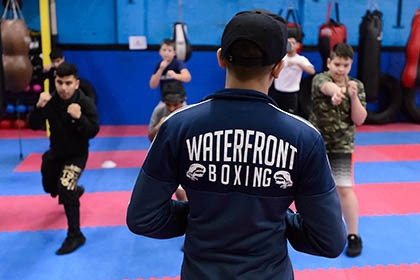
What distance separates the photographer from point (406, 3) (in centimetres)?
891

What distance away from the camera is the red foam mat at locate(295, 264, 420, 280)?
334 cm

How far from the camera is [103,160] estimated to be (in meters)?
6.34

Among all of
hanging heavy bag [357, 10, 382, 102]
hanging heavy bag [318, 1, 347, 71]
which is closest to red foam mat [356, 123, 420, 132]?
hanging heavy bag [357, 10, 382, 102]

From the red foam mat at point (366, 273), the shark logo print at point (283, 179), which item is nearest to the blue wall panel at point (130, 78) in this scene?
the red foam mat at point (366, 273)

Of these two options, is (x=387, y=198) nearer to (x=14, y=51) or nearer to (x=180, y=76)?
(x=180, y=76)

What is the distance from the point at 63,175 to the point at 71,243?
543 millimetres

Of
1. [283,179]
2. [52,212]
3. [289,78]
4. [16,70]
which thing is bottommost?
[52,212]

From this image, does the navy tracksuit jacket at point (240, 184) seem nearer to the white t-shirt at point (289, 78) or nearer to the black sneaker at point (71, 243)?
the black sneaker at point (71, 243)

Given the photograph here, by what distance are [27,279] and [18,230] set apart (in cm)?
91

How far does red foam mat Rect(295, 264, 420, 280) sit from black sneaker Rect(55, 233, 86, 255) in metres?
1.72

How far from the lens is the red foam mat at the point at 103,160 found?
6059mm

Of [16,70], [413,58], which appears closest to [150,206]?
[16,70]

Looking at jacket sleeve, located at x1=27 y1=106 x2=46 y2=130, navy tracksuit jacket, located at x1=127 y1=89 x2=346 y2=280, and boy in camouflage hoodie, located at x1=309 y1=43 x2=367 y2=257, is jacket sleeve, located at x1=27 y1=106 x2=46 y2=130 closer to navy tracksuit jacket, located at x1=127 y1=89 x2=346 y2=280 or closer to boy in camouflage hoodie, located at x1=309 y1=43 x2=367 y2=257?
boy in camouflage hoodie, located at x1=309 y1=43 x2=367 y2=257

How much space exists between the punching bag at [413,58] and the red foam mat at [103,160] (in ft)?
15.5
